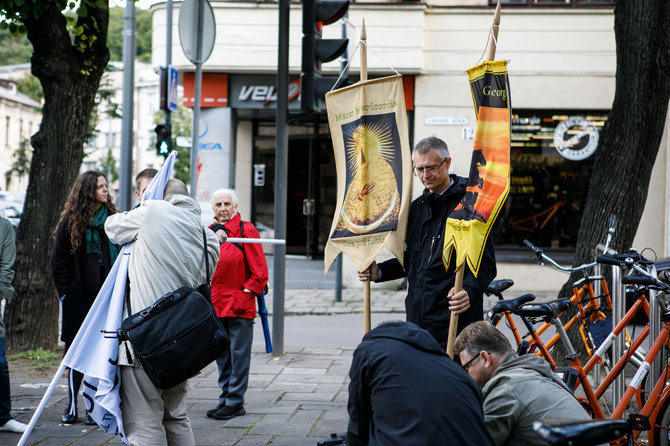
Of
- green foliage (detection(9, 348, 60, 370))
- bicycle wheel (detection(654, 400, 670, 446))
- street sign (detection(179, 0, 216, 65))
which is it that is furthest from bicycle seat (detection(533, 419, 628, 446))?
street sign (detection(179, 0, 216, 65))

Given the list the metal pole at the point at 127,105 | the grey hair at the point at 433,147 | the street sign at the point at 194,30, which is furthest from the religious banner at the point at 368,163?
the metal pole at the point at 127,105

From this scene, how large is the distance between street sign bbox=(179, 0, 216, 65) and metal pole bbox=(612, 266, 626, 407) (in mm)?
4973

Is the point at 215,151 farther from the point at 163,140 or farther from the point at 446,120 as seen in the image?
the point at 446,120

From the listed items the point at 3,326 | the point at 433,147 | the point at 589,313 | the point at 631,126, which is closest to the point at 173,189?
the point at 433,147

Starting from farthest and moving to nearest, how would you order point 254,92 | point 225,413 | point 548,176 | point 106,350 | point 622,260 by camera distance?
point 254,92 → point 548,176 → point 225,413 → point 622,260 → point 106,350

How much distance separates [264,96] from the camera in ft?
53.9

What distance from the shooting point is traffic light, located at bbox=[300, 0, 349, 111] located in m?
8.14

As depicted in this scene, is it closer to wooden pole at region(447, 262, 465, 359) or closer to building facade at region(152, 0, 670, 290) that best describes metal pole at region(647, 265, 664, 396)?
wooden pole at region(447, 262, 465, 359)

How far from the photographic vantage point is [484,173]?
4477 mm

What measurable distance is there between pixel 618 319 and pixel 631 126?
2207 mm

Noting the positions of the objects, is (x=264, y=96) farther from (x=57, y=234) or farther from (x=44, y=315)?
(x=57, y=234)

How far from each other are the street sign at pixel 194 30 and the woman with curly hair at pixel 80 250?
9.11ft

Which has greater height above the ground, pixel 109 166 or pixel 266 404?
pixel 109 166

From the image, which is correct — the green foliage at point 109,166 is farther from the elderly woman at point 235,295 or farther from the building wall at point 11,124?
the elderly woman at point 235,295
